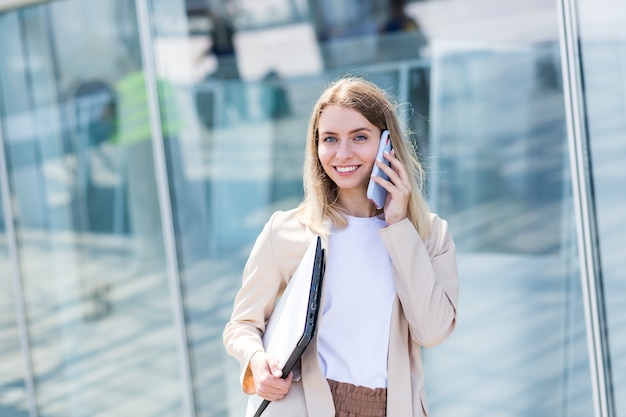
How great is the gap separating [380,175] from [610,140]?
5.08 ft

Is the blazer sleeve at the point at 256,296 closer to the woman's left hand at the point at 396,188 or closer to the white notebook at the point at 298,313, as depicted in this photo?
the white notebook at the point at 298,313

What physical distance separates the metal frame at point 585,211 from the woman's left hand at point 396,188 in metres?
1.49

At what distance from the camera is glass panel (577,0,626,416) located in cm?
382

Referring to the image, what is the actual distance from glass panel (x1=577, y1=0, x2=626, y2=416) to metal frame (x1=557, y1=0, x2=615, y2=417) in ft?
0.08

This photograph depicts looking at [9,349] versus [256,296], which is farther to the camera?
[9,349]

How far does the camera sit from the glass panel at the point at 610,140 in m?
3.82

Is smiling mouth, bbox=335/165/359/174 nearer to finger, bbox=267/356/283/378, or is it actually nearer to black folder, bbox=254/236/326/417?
black folder, bbox=254/236/326/417

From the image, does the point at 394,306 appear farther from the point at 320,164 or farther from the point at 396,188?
the point at 320,164

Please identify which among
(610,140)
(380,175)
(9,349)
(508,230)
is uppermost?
(380,175)

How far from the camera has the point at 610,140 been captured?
383 centimetres

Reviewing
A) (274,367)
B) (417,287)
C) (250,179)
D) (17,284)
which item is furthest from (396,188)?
(17,284)

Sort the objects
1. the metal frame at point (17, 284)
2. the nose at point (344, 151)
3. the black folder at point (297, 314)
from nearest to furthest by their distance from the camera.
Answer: the black folder at point (297, 314) → the nose at point (344, 151) → the metal frame at point (17, 284)

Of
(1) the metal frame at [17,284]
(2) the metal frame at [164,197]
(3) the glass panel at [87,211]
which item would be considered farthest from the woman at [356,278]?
(1) the metal frame at [17,284]

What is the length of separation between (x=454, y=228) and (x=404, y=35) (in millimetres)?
1053
